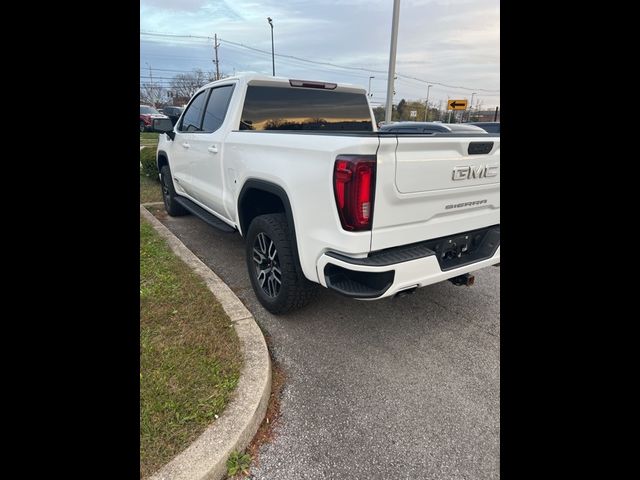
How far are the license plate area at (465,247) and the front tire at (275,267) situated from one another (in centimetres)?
101

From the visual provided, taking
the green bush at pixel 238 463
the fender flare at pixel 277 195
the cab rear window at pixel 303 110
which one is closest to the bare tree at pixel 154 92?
the cab rear window at pixel 303 110

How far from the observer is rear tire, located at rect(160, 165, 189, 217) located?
6.02 metres

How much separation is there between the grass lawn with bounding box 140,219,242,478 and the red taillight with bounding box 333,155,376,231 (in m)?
1.19

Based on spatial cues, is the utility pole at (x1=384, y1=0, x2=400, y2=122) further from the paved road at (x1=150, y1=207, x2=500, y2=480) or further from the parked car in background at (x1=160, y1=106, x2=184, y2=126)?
the paved road at (x1=150, y1=207, x2=500, y2=480)

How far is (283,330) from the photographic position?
3096 millimetres

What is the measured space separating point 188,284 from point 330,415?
194cm

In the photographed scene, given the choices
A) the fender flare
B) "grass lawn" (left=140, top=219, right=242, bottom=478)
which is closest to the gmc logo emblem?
the fender flare

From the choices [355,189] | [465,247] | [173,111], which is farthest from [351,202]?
[173,111]

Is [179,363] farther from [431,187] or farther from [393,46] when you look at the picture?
[393,46]

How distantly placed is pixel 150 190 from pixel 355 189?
24.1 feet

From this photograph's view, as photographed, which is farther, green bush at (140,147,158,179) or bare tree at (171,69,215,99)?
bare tree at (171,69,215,99)

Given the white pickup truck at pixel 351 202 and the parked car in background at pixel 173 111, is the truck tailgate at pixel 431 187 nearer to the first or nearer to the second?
the white pickup truck at pixel 351 202
